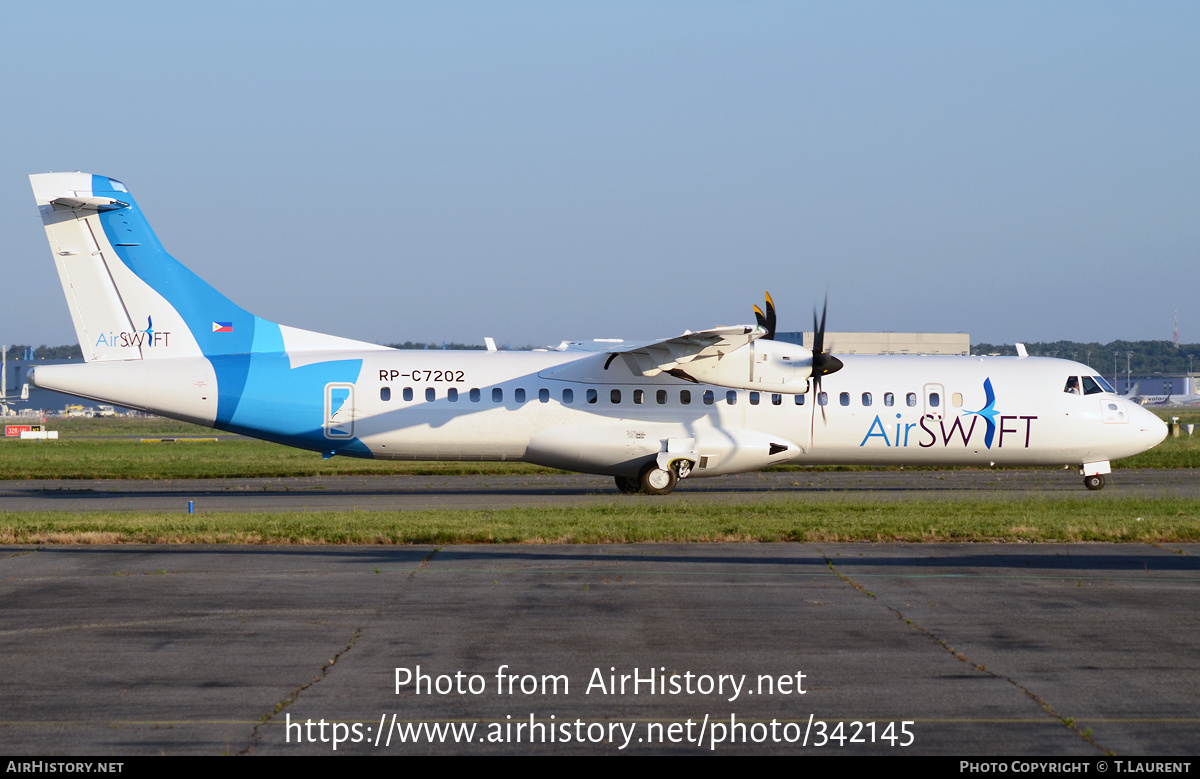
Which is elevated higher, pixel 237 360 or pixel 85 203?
pixel 85 203

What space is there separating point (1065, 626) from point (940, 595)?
6.16ft

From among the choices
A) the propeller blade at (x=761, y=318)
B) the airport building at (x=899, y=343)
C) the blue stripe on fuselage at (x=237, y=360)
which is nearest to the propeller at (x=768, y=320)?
the propeller blade at (x=761, y=318)

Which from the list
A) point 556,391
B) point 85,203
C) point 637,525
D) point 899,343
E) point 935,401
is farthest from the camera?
point 899,343

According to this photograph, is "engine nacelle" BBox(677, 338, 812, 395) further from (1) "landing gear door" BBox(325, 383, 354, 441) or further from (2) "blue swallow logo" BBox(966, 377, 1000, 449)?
(1) "landing gear door" BBox(325, 383, 354, 441)

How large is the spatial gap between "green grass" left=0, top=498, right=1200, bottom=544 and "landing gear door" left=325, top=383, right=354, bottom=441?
417 centimetres

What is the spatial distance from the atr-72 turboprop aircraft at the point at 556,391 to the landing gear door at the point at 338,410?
0.03m

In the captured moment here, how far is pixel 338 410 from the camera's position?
2497 cm

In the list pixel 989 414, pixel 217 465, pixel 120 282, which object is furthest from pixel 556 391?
pixel 217 465

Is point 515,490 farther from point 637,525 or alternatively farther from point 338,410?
point 637,525

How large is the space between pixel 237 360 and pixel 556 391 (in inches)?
307

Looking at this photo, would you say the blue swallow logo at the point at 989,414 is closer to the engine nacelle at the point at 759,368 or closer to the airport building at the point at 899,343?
the engine nacelle at the point at 759,368

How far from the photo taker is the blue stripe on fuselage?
24.3m

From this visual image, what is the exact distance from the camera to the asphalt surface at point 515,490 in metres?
24.1

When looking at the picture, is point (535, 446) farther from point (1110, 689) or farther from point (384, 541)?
point (1110, 689)
